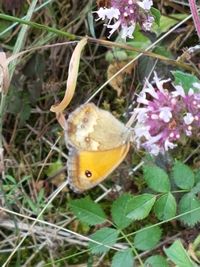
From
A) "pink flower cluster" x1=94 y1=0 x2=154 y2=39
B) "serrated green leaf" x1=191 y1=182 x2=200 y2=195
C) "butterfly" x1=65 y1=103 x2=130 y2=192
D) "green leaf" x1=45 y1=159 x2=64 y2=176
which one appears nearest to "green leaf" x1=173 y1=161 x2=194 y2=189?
"serrated green leaf" x1=191 y1=182 x2=200 y2=195

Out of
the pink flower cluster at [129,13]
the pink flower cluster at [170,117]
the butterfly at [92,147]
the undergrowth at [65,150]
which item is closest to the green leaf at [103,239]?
the undergrowth at [65,150]

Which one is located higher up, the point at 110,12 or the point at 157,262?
the point at 110,12

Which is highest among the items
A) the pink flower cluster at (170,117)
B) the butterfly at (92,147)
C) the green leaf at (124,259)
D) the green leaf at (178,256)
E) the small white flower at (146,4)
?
the small white flower at (146,4)

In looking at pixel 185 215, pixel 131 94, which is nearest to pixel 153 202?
pixel 185 215

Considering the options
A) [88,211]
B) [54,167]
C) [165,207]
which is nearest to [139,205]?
[165,207]

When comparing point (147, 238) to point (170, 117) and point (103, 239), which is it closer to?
point (103, 239)

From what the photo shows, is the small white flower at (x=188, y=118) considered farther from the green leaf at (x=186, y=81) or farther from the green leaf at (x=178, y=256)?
the green leaf at (x=178, y=256)
